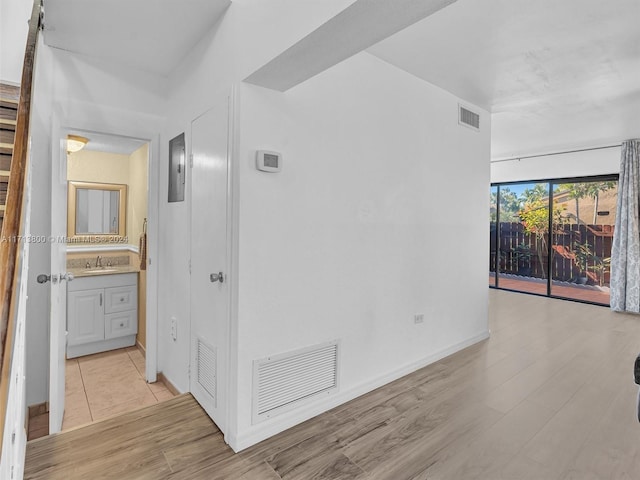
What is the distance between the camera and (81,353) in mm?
3582

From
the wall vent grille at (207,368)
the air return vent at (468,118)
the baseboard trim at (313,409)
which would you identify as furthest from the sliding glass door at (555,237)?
the wall vent grille at (207,368)

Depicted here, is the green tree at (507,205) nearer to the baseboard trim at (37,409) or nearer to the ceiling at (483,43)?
the ceiling at (483,43)

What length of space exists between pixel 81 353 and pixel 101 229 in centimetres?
137

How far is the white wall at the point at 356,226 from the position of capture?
6.84 ft

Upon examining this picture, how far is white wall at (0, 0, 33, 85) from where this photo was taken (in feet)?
7.19

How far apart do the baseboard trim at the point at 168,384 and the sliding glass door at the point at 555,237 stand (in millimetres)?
6350

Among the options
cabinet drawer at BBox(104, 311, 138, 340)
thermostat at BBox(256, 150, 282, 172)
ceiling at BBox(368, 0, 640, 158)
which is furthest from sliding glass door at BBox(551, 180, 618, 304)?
cabinet drawer at BBox(104, 311, 138, 340)

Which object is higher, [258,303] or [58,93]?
[58,93]

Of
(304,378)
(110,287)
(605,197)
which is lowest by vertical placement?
(304,378)

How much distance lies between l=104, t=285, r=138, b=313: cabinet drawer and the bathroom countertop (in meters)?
0.18

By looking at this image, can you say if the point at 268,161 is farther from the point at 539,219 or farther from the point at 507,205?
the point at 507,205

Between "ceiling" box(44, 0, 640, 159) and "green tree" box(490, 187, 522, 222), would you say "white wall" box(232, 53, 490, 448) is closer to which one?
"ceiling" box(44, 0, 640, 159)

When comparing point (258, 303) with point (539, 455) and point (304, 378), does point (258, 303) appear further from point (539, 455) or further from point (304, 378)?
point (539, 455)

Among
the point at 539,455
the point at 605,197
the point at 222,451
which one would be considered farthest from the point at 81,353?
the point at 605,197
